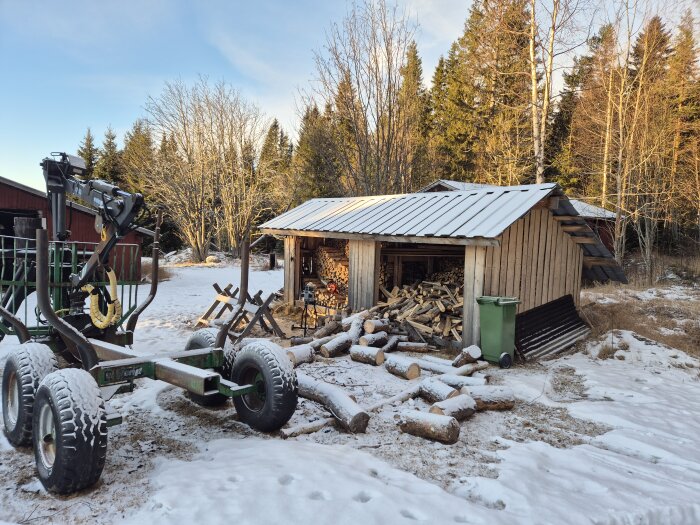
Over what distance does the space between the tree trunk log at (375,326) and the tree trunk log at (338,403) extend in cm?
306

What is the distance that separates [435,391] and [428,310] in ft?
11.7

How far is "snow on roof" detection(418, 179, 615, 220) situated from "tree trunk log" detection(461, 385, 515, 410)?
13.3 meters

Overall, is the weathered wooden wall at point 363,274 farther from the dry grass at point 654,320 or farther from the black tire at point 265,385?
the black tire at point 265,385

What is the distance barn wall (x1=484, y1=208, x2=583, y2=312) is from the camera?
748 cm

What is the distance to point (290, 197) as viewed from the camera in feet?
100.0

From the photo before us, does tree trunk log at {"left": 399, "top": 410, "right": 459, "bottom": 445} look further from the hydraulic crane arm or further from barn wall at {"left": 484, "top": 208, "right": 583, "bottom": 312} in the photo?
barn wall at {"left": 484, "top": 208, "right": 583, "bottom": 312}

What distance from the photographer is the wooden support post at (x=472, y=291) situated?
7281 millimetres

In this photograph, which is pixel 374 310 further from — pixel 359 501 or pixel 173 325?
pixel 359 501

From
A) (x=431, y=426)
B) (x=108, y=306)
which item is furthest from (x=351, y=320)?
(x=108, y=306)

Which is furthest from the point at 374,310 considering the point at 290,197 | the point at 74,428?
the point at 290,197

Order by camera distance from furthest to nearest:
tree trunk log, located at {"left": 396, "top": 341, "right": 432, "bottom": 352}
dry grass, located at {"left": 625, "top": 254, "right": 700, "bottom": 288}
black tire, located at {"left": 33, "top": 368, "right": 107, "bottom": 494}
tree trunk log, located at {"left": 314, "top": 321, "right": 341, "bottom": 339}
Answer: dry grass, located at {"left": 625, "top": 254, "right": 700, "bottom": 288} → tree trunk log, located at {"left": 314, "top": 321, "right": 341, "bottom": 339} → tree trunk log, located at {"left": 396, "top": 341, "right": 432, "bottom": 352} → black tire, located at {"left": 33, "top": 368, "right": 107, "bottom": 494}

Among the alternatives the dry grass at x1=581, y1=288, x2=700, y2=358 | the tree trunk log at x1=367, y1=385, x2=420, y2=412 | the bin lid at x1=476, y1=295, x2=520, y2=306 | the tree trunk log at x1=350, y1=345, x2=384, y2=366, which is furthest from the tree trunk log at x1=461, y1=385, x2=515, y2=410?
the dry grass at x1=581, y1=288, x2=700, y2=358

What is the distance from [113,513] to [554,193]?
833 cm

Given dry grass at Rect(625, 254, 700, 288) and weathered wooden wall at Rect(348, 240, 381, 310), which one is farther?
dry grass at Rect(625, 254, 700, 288)
